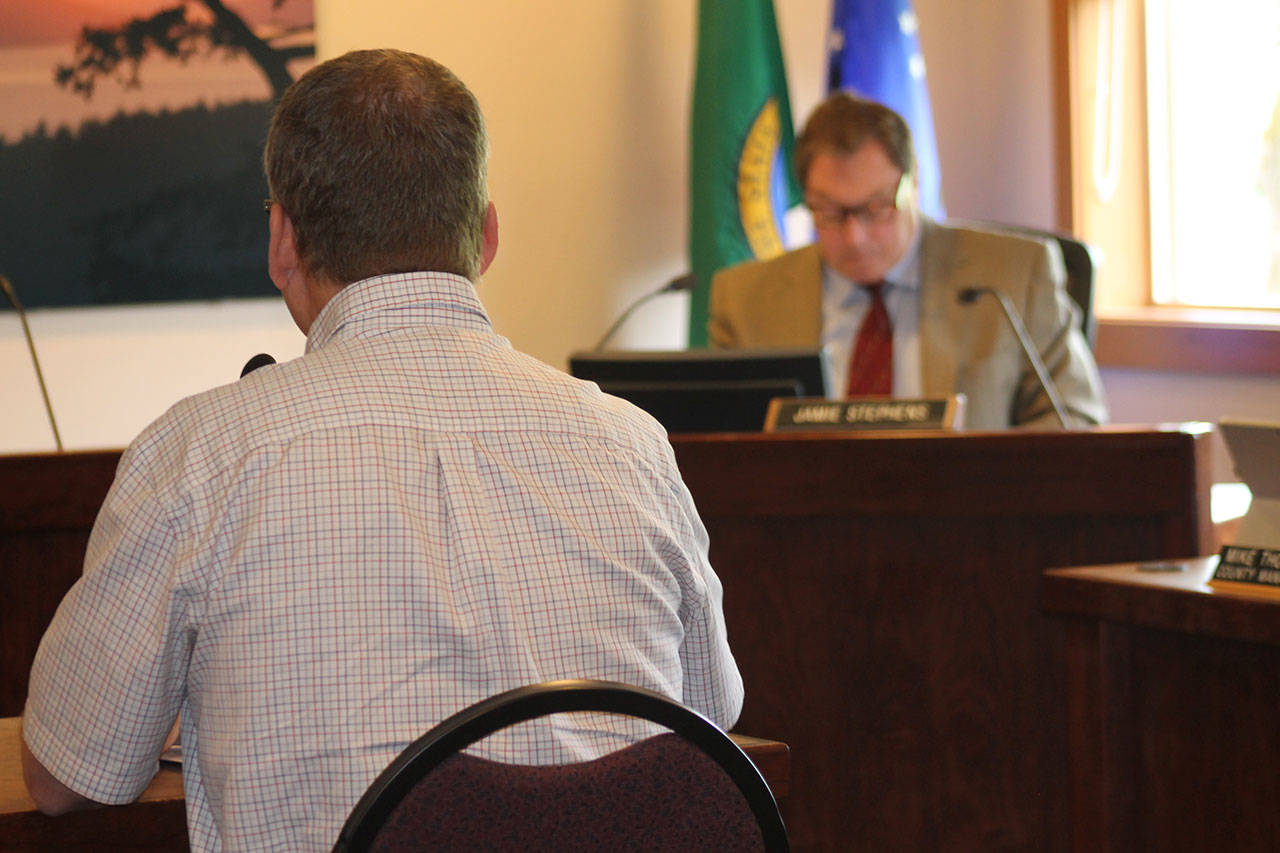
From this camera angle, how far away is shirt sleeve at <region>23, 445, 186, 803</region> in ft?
3.66

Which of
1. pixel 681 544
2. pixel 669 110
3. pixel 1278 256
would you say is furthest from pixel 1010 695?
pixel 669 110

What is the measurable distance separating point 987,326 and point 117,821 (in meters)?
2.43

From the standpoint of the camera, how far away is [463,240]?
1321mm

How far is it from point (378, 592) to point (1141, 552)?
154cm

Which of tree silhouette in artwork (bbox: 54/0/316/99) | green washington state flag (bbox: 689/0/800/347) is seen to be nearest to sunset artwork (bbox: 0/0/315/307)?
tree silhouette in artwork (bbox: 54/0/316/99)

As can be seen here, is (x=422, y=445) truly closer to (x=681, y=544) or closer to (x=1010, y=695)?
(x=681, y=544)

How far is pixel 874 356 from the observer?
3.40 metres

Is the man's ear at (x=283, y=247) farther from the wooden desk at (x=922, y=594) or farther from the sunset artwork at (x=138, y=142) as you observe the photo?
the sunset artwork at (x=138, y=142)

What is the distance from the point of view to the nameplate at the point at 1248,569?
189 centimetres

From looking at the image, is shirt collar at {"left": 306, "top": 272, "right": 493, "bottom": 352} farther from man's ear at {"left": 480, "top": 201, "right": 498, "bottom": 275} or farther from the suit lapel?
the suit lapel

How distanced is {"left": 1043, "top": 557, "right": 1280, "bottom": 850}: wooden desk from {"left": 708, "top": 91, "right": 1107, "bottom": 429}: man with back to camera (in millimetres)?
1105

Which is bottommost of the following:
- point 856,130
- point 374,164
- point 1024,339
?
point 1024,339

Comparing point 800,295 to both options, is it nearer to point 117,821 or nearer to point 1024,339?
point 1024,339

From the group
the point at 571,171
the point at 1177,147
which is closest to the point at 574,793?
the point at 571,171
